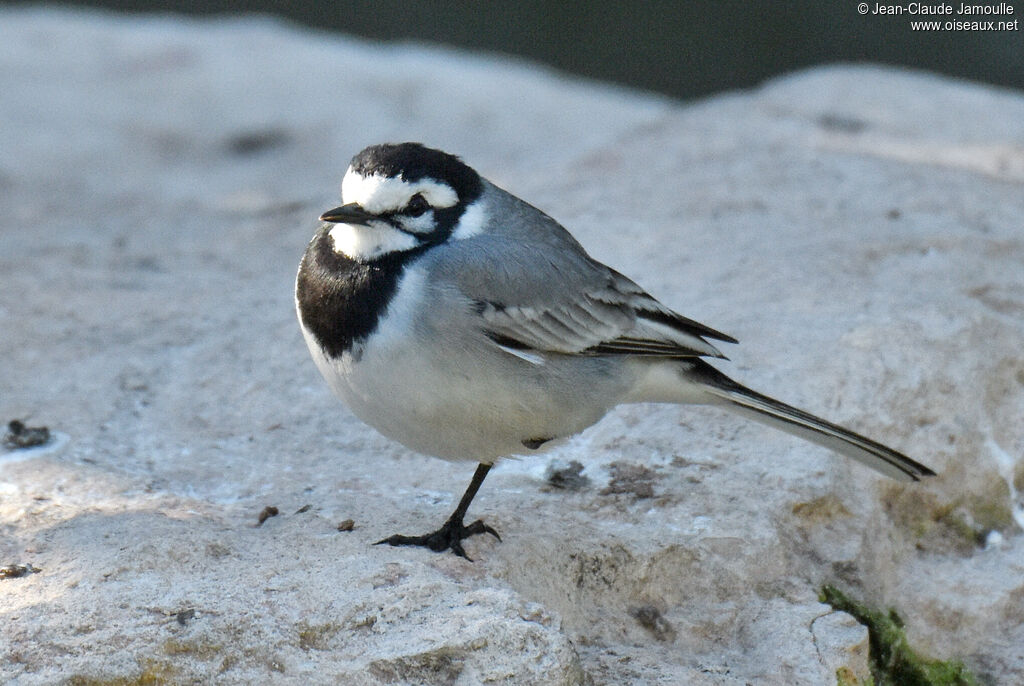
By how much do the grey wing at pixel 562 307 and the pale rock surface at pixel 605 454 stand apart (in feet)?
1.97

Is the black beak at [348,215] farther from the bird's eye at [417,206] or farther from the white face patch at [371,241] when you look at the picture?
the bird's eye at [417,206]

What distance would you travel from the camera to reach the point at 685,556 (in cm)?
474

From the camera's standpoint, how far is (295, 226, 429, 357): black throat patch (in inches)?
175

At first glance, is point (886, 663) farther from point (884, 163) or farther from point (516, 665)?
point (884, 163)

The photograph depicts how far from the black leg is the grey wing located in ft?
2.13

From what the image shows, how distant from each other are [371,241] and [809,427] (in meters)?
1.85

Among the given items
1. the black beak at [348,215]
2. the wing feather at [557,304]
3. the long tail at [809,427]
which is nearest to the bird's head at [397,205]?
the black beak at [348,215]

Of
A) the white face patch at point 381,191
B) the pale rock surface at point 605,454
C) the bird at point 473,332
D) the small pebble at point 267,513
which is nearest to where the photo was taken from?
the pale rock surface at point 605,454

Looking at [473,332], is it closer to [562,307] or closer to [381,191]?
[562,307]

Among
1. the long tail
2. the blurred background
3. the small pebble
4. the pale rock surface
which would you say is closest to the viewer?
the pale rock surface

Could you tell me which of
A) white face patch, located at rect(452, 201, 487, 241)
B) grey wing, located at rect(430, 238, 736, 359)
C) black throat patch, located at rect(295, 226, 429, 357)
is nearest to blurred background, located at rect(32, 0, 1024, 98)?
grey wing, located at rect(430, 238, 736, 359)

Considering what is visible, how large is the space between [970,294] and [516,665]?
3553mm

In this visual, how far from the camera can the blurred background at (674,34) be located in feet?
54.6

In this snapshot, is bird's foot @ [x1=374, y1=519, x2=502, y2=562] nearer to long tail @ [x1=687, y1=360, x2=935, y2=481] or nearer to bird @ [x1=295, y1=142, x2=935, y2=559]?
bird @ [x1=295, y1=142, x2=935, y2=559]
